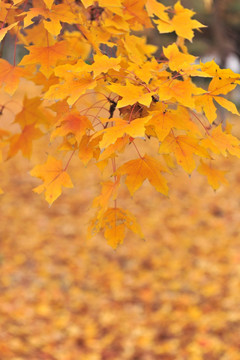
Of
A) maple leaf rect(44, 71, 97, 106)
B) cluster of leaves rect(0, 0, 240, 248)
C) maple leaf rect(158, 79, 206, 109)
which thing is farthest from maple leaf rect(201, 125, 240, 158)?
maple leaf rect(44, 71, 97, 106)

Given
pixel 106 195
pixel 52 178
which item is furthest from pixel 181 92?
pixel 52 178

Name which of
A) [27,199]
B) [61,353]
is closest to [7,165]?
[27,199]

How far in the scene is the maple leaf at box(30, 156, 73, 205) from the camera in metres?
1.30

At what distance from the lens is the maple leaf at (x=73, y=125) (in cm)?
121

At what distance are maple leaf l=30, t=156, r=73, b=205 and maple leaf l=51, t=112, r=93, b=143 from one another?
0.19m

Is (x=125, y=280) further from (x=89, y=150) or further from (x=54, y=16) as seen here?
(x=54, y=16)

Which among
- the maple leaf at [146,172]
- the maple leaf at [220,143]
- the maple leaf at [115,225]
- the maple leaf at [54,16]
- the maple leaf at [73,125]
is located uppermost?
the maple leaf at [54,16]

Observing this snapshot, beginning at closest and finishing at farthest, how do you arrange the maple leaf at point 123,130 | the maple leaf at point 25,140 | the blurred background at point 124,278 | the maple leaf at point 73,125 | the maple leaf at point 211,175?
the maple leaf at point 123,130
the maple leaf at point 73,125
the maple leaf at point 211,175
the maple leaf at point 25,140
the blurred background at point 124,278

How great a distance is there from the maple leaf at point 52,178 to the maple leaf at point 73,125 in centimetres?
19

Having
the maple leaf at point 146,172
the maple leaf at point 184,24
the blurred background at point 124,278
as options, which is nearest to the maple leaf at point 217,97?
the maple leaf at point 146,172

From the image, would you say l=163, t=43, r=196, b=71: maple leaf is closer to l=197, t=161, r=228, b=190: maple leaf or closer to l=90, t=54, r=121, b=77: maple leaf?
l=90, t=54, r=121, b=77: maple leaf

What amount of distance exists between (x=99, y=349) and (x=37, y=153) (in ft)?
15.2

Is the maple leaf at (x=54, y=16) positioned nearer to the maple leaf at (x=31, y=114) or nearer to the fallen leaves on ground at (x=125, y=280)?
the maple leaf at (x=31, y=114)

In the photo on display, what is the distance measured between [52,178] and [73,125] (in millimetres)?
234
